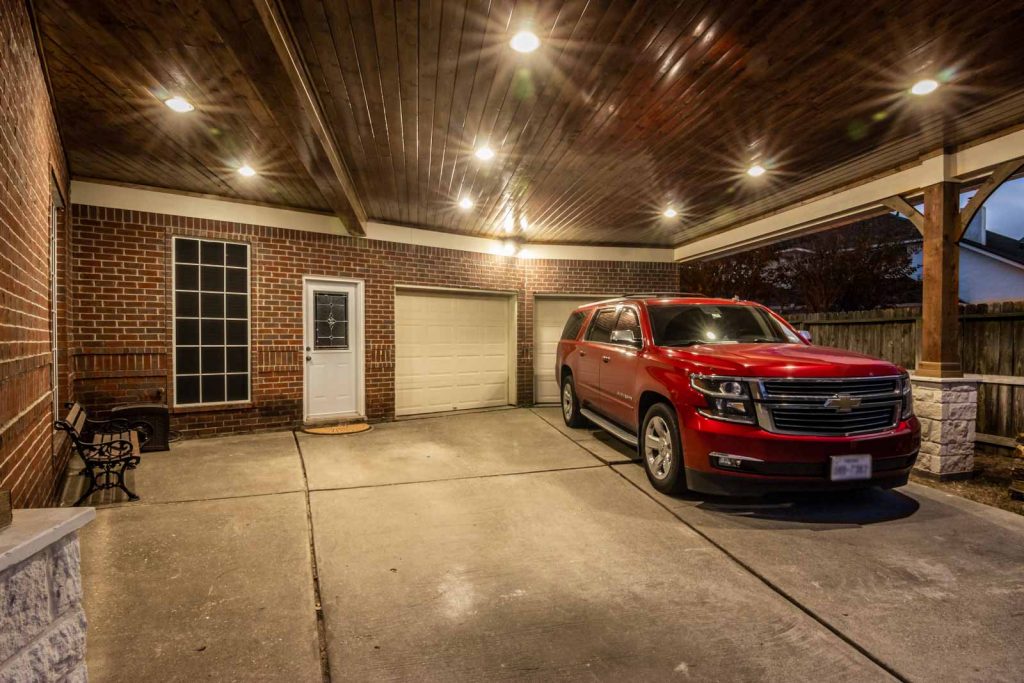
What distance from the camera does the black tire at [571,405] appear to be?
→ 7492mm

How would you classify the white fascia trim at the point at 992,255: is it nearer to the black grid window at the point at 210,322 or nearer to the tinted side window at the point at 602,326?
the tinted side window at the point at 602,326

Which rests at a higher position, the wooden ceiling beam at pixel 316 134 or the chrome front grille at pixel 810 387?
the wooden ceiling beam at pixel 316 134

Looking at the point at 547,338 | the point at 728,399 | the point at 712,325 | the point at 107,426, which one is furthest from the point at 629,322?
the point at 107,426

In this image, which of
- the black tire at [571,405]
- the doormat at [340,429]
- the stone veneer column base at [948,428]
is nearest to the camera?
the stone veneer column base at [948,428]

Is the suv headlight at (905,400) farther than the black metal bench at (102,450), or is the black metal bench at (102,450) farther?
the black metal bench at (102,450)

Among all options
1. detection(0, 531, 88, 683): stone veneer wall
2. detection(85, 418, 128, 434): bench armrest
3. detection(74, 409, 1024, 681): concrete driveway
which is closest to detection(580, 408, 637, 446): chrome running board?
detection(74, 409, 1024, 681): concrete driveway

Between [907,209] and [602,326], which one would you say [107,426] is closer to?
[602,326]

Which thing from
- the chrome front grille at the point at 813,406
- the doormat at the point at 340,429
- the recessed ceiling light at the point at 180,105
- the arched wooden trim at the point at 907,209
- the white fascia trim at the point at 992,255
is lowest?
the doormat at the point at 340,429

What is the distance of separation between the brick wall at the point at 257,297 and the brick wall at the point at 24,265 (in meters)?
2.27

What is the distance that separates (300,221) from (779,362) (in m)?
6.82

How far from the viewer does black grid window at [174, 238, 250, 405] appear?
681 centimetres

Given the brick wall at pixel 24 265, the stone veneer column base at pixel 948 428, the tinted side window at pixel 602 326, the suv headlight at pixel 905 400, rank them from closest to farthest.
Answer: the brick wall at pixel 24 265, the suv headlight at pixel 905 400, the stone veneer column base at pixel 948 428, the tinted side window at pixel 602 326

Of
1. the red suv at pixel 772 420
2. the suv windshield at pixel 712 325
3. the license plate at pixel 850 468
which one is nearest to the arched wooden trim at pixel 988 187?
the suv windshield at pixel 712 325

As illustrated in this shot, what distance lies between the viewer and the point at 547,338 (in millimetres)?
10430
